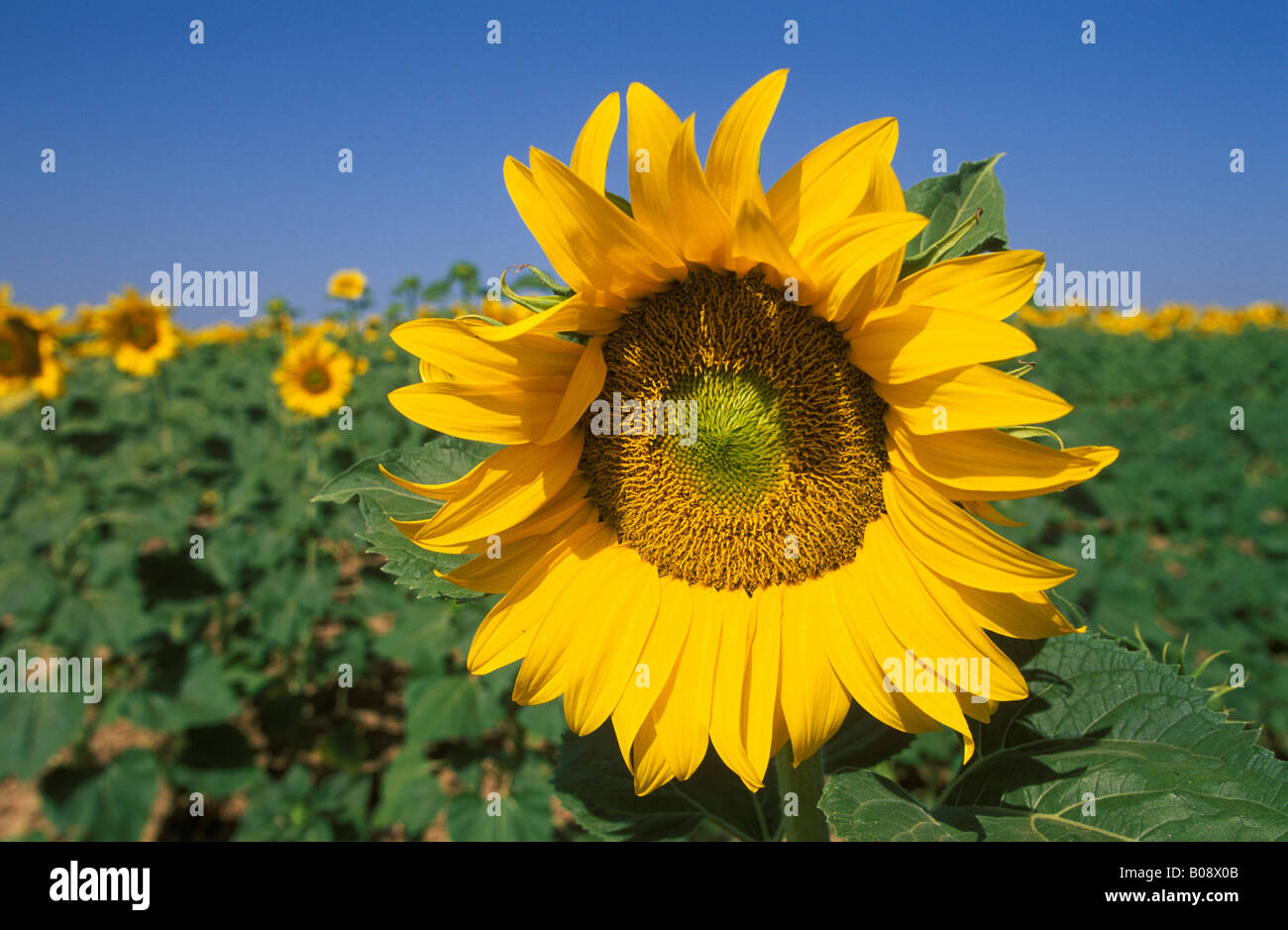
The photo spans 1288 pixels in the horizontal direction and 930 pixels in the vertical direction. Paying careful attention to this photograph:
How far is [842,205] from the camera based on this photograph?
1.08 meters

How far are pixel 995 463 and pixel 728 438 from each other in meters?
0.50

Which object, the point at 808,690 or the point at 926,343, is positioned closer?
the point at 926,343

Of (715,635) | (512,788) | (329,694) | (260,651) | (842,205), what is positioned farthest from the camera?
(329,694)

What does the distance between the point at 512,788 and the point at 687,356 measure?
4211 mm

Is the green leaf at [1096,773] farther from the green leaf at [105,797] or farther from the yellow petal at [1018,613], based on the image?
the green leaf at [105,797]

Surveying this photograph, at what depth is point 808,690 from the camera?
1.28m

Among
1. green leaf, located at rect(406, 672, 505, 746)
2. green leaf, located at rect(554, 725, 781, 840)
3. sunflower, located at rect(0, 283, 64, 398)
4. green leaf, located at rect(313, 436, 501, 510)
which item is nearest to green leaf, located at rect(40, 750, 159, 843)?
green leaf, located at rect(406, 672, 505, 746)

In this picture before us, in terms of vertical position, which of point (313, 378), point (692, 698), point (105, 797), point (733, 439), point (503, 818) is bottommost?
point (503, 818)

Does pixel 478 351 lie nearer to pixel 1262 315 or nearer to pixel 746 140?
pixel 746 140

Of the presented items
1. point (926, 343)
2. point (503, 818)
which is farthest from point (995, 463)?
point (503, 818)

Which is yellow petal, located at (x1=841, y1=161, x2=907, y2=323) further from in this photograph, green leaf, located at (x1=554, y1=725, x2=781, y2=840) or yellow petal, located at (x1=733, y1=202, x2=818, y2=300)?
green leaf, located at (x1=554, y1=725, x2=781, y2=840)

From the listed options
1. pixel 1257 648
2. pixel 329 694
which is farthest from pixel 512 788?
pixel 1257 648

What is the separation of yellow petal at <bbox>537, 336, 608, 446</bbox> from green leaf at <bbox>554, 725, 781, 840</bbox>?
0.77 meters
